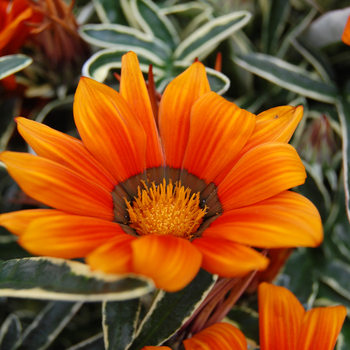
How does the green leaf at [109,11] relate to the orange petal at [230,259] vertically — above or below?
above

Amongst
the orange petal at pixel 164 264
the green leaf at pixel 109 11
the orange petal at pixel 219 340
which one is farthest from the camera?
the green leaf at pixel 109 11

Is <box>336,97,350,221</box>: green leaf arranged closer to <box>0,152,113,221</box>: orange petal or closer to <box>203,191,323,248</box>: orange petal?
<box>203,191,323,248</box>: orange petal

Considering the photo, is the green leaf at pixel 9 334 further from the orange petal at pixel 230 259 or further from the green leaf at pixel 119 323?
the orange petal at pixel 230 259

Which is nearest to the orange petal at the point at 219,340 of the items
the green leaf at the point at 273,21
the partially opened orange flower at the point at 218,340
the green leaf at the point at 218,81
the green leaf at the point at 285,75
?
the partially opened orange flower at the point at 218,340

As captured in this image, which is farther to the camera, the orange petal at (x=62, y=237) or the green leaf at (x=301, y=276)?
the green leaf at (x=301, y=276)

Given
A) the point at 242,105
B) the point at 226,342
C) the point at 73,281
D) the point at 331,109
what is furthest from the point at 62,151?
the point at 331,109

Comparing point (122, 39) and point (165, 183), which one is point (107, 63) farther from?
point (165, 183)

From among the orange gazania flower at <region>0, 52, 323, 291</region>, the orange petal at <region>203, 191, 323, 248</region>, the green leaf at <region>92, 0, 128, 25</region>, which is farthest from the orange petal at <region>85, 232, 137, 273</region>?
the green leaf at <region>92, 0, 128, 25</region>
